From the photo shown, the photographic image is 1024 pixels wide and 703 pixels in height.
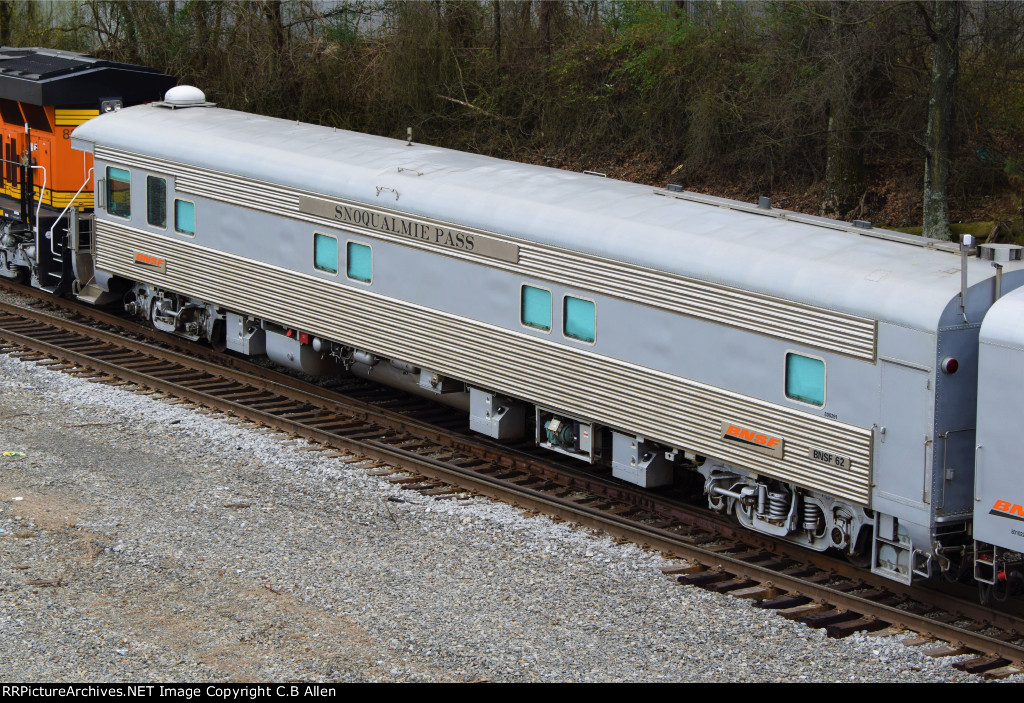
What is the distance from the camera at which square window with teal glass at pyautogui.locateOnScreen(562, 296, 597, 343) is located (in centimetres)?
1290

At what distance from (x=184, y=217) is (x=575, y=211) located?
265 inches

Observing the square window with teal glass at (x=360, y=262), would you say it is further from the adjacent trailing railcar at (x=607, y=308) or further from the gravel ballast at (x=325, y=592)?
the gravel ballast at (x=325, y=592)

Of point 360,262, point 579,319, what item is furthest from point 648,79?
point 579,319

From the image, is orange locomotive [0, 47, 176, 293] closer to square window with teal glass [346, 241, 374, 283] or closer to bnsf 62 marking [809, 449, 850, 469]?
square window with teal glass [346, 241, 374, 283]

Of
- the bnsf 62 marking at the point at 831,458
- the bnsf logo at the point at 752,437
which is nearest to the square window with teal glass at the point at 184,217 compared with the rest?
the bnsf logo at the point at 752,437

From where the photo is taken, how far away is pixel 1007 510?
32.7 feet

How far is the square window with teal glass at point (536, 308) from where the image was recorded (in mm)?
13320

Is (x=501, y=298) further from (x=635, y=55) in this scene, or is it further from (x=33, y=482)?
(x=635, y=55)

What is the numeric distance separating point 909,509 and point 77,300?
15361mm

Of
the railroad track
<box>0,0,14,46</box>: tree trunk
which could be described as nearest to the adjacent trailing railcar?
the railroad track

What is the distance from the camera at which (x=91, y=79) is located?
20.2 m

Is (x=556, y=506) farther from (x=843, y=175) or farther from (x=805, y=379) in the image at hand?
(x=843, y=175)

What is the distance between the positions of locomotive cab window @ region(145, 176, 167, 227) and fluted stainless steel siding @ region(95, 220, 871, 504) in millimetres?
254

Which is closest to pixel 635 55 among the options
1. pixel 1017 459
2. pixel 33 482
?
pixel 33 482
